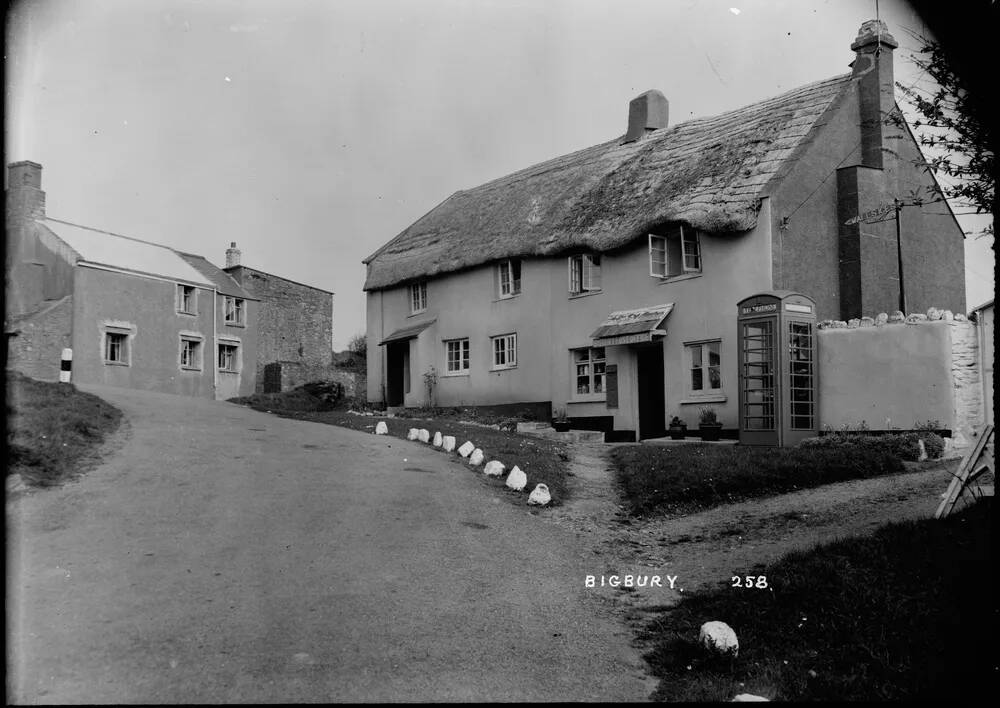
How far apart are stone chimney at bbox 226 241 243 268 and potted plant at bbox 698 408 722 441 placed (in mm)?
25560

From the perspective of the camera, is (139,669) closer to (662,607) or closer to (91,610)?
(91,610)

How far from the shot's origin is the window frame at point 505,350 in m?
24.5

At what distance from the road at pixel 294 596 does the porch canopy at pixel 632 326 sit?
941 centimetres

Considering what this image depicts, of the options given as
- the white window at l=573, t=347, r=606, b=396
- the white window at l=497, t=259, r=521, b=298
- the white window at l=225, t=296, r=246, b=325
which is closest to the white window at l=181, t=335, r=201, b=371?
the white window at l=225, t=296, r=246, b=325

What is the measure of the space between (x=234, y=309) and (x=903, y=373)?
26.8 m

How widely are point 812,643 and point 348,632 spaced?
335cm

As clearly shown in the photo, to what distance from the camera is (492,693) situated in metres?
5.11

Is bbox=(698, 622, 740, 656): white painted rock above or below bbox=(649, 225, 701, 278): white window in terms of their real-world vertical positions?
below

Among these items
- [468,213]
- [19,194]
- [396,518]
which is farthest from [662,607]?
[468,213]

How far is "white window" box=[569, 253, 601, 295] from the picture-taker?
22281mm

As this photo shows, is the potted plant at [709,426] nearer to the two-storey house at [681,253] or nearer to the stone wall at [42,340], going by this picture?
the two-storey house at [681,253]

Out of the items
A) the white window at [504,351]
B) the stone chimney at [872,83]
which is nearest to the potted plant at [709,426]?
the stone chimney at [872,83]

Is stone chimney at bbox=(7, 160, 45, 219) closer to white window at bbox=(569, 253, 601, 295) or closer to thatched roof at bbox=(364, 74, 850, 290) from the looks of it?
thatched roof at bbox=(364, 74, 850, 290)

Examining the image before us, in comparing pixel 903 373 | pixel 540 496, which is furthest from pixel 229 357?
pixel 903 373
